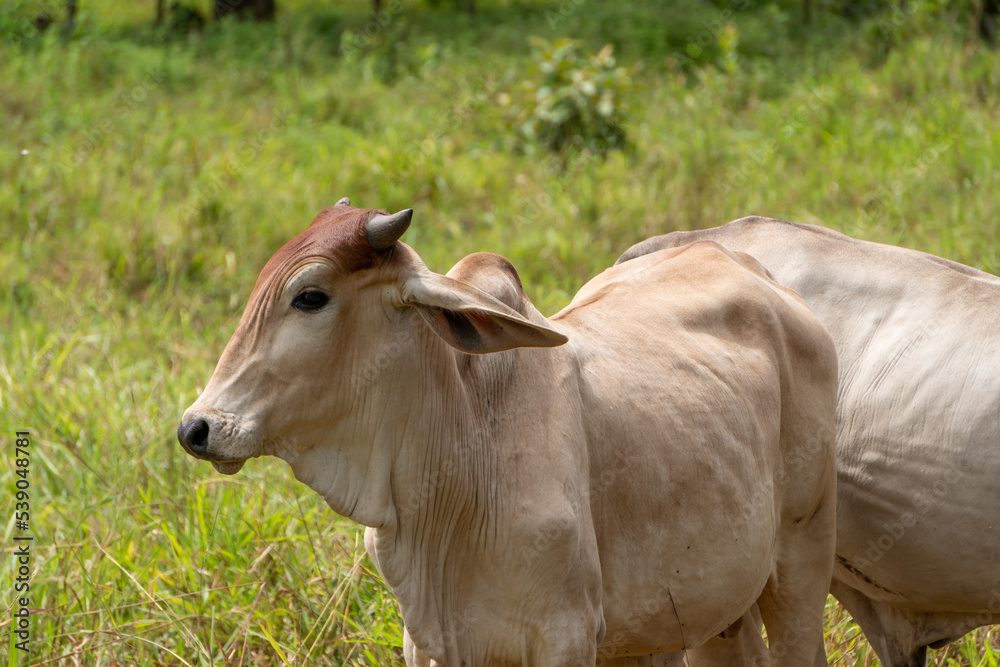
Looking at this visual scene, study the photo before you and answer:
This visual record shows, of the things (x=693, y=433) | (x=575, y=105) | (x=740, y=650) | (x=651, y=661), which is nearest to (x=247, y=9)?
(x=575, y=105)

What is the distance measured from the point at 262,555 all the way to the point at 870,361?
6.74 feet

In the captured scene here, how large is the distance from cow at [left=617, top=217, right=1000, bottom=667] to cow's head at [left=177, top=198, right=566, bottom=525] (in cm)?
127

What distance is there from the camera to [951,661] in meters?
3.53

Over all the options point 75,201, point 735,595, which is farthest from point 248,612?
point 75,201

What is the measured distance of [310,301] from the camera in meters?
1.84

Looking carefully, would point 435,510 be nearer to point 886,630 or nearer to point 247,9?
point 886,630

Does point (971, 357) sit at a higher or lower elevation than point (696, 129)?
higher

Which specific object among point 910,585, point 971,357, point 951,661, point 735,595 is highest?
point 971,357

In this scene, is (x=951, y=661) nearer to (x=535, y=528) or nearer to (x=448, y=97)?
(x=535, y=528)

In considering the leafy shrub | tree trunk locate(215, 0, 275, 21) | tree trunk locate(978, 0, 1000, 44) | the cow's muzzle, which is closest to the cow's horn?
the cow's muzzle

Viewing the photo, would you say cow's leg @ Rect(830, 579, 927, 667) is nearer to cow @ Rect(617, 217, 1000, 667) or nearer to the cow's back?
cow @ Rect(617, 217, 1000, 667)

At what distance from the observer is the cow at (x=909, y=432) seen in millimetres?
2900

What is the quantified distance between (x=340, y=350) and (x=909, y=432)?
74.2 inches

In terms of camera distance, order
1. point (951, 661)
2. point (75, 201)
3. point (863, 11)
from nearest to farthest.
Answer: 1. point (951, 661)
2. point (75, 201)
3. point (863, 11)
